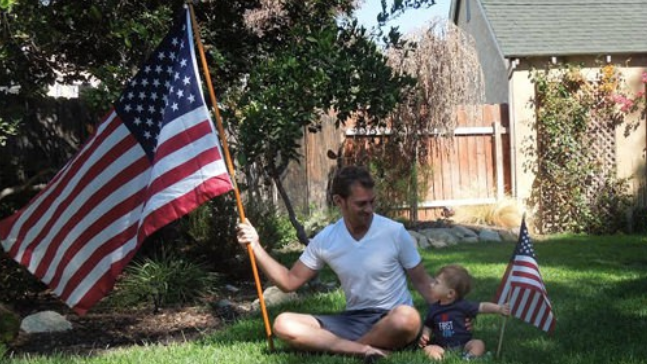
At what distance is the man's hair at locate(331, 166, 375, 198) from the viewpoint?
→ 4379 millimetres

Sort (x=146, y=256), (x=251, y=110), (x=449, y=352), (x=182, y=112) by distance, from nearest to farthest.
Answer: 1. (x=449, y=352)
2. (x=182, y=112)
3. (x=251, y=110)
4. (x=146, y=256)

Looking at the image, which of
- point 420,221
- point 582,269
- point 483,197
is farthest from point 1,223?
point 483,197

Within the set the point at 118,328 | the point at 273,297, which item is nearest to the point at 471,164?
the point at 273,297

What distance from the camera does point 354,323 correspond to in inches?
183

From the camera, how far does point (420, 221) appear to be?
1309 centimetres

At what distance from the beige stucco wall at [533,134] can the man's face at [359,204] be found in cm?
982

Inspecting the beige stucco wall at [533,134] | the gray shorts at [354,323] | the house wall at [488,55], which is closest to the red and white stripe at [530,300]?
the gray shorts at [354,323]

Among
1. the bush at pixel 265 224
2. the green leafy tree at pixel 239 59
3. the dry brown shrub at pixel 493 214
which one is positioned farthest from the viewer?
the dry brown shrub at pixel 493 214

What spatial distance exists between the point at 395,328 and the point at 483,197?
9890 mm

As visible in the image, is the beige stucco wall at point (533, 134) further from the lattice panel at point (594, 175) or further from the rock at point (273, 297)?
the rock at point (273, 297)

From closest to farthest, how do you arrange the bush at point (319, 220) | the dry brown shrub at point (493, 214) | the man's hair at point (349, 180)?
the man's hair at point (349, 180)
the bush at point (319, 220)
the dry brown shrub at point (493, 214)

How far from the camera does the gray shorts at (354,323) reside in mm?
4602

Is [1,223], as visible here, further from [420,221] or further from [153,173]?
[420,221]

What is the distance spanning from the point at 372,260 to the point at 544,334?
145cm
